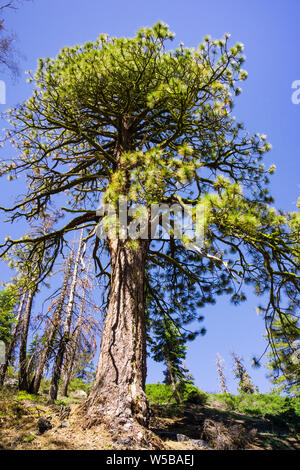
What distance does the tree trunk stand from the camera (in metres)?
2.83

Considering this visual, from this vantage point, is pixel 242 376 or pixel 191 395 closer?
pixel 191 395

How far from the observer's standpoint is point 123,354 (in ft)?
10.5

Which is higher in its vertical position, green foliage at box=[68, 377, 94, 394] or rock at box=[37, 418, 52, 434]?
rock at box=[37, 418, 52, 434]

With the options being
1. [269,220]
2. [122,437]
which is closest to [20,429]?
[122,437]

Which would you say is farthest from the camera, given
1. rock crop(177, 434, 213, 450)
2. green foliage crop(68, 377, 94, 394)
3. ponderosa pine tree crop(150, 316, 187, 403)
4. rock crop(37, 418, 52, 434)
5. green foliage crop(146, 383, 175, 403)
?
green foliage crop(68, 377, 94, 394)

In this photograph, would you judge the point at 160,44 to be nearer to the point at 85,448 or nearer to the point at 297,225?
the point at 297,225

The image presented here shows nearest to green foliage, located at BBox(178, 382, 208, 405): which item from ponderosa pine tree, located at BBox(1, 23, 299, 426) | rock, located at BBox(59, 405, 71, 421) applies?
ponderosa pine tree, located at BBox(1, 23, 299, 426)

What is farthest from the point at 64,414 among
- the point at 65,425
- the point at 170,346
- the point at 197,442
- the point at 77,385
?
the point at 77,385

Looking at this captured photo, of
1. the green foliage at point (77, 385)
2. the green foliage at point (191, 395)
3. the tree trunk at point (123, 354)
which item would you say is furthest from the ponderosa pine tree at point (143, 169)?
the green foliage at point (77, 385)

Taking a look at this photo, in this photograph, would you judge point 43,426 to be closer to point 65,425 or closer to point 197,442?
point 65,425

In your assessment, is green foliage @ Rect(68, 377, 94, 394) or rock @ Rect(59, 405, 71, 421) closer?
rock @ Rect(59, 405, 71, 421)

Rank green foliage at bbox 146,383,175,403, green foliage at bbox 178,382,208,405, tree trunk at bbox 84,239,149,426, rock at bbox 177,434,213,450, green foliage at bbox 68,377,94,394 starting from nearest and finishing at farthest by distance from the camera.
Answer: tree trunk at bbox 84,239,149,426 < rock at bbox 177,434,213,450 < green foliage at bbox 178,382,208,405 < green foliage at bbox 146,383,175,403 < green foliage at bbox 68,377,94,394

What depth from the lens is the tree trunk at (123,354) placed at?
283 cm

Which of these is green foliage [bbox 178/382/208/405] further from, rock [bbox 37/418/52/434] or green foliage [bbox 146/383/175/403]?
rock [bbox 37/418/52/434]
